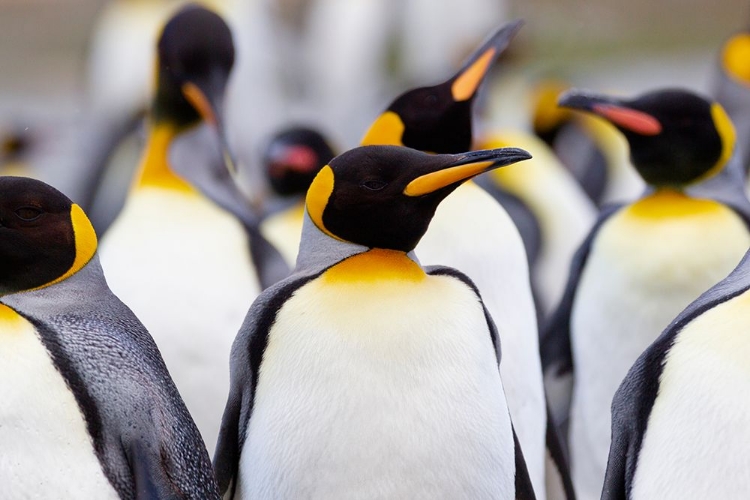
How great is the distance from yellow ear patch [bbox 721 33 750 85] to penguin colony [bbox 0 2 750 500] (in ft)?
9.91

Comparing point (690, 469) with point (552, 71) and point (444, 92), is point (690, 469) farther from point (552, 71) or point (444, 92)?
point (552, 71)

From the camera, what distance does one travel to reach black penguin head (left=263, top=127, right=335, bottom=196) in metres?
4.55

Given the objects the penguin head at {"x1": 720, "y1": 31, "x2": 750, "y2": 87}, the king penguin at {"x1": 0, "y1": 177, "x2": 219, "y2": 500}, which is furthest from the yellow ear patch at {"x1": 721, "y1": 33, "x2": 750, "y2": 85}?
the king penguin at {"x1": 0, "y1": 177, "x2": 219, "y2": 500}

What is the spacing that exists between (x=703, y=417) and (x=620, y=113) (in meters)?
1.43

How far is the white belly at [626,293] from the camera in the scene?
11.4 feet

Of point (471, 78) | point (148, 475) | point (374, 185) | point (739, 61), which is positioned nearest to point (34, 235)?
point (148, 475)

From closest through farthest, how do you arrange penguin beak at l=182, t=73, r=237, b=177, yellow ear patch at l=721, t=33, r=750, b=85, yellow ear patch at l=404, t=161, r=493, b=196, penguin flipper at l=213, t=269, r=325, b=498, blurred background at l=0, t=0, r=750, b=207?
yellow ear patch at l=404, t=161, r=493, b=196 → penguin flipper at l=213, t=269, r=325, b=498 → penguin beak at l=182, t=73, r=237, b=177 → yellow ear patch at l=721, t=33, r=750, b=85 → blurred background at l=0, t=0, r=750, b=207

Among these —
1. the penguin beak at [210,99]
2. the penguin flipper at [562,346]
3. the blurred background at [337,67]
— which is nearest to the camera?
the penguin flipper at [562,346]

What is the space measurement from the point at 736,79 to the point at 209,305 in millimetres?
3829

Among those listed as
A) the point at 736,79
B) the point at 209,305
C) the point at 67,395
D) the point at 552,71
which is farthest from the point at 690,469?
the point at 552,71

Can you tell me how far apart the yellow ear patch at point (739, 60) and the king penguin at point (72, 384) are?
4.71 metres

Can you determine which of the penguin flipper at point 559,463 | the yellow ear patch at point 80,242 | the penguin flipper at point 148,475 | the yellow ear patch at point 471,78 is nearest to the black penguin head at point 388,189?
the yellow ear patch at point 80,242

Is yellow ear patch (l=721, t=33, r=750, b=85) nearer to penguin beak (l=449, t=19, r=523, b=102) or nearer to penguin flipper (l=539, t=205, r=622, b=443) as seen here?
penguin flipper (l=539, t=205, r=622, b=443)

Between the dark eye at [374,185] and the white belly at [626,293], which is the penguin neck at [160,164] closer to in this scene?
the white belly at [626,293]
